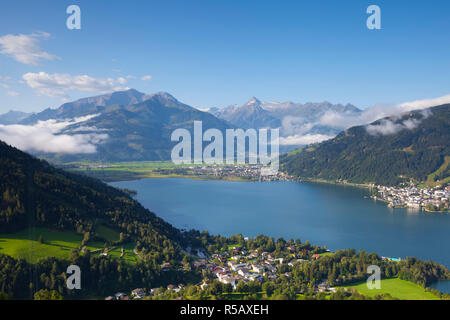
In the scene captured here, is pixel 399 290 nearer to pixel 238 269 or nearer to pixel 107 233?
pixel 238 269

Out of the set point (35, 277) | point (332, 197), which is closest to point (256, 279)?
point (35, 277)

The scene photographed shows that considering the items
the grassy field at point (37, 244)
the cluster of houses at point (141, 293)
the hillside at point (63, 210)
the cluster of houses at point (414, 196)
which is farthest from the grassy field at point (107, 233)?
the cluster of houses at point (414, 196)

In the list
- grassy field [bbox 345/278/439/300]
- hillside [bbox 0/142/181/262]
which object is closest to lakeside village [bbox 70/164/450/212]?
grassy field [bbox 345/278/439/300]

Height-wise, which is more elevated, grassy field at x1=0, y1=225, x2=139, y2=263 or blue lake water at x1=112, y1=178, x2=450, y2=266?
grassy field at x1=0, y1=225, x2=139, y2=263

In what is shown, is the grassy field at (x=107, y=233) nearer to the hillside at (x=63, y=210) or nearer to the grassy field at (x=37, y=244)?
the hillside at (x=63, y=210)

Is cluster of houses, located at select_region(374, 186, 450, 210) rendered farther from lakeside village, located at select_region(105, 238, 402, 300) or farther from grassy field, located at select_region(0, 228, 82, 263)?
grassy field, located at select_region(0, 228, 82, 263)

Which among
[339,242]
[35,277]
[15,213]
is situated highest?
[15,213]

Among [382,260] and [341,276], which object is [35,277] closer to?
[341,276]

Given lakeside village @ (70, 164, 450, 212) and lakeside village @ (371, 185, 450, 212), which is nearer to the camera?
lakeside village @ (371, 185, 450, 212)
